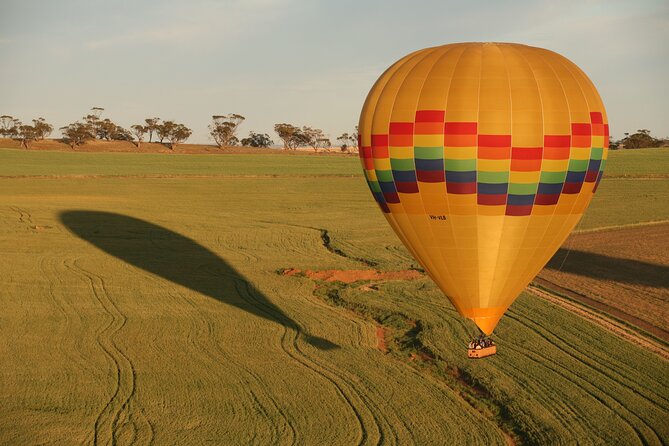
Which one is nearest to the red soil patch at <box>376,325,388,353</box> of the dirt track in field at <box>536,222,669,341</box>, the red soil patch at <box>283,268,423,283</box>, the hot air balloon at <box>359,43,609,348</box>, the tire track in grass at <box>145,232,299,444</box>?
the hot air balloon at <box>359,43,609,348</box>

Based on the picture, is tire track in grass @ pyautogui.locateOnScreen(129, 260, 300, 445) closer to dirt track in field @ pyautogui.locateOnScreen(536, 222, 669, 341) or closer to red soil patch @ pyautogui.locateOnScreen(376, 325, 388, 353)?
red soil patch @ pyautogui.locateOnScreen(376, 325, 388, 353)

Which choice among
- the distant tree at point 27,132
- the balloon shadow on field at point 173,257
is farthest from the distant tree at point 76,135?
the balloon shadow on field at point 173,257

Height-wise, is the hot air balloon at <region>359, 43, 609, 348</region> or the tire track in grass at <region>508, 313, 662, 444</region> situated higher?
the hot air balloon at <region>359, 43, 609, 348</region>

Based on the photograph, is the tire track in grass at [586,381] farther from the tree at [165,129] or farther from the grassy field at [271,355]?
the tree at [165,129]

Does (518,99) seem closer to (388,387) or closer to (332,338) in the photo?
(388,387)

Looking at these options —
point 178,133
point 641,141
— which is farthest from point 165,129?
point 641,141
